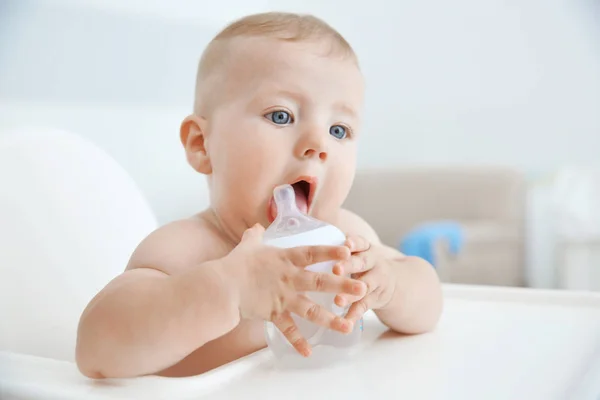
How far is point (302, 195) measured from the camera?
0.57m

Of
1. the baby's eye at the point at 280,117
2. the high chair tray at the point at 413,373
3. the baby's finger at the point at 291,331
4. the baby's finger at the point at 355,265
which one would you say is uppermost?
the baby's eye at the point at 280,117

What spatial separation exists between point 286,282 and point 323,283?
2cm

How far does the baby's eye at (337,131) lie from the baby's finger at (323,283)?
16 centimetres

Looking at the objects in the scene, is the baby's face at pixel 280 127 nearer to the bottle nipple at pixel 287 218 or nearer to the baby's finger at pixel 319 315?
the bottle nipple at pixel 287 218

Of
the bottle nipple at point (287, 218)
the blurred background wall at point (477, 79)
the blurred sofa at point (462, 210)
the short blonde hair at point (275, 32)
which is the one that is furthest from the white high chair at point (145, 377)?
the blurred sofa at point (462, 210)

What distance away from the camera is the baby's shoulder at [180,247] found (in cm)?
54

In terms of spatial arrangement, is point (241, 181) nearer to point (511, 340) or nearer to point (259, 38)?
point (259, 38)

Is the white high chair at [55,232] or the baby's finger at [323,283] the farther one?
the white high chair at [55,232]

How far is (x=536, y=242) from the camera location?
2.54 meters

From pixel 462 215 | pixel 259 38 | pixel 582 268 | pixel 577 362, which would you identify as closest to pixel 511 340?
pixel 577 362

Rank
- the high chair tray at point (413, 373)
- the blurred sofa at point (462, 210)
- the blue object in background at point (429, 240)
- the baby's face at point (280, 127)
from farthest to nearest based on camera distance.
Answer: the blurred sofa at point (462, 210) < the blue object in background at point (429, 240) < the baby's face at point (280, 127) < the high chair tray at point (413, 373)

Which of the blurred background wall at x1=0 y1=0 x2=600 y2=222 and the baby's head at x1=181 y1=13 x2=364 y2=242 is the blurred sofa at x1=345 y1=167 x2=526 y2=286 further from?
the baby's head at x1=181 y1=13 x2=364 y2=242

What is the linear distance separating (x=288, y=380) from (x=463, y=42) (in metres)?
2.87

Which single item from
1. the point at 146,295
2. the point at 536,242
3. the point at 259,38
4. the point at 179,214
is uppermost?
the point at 259,38
